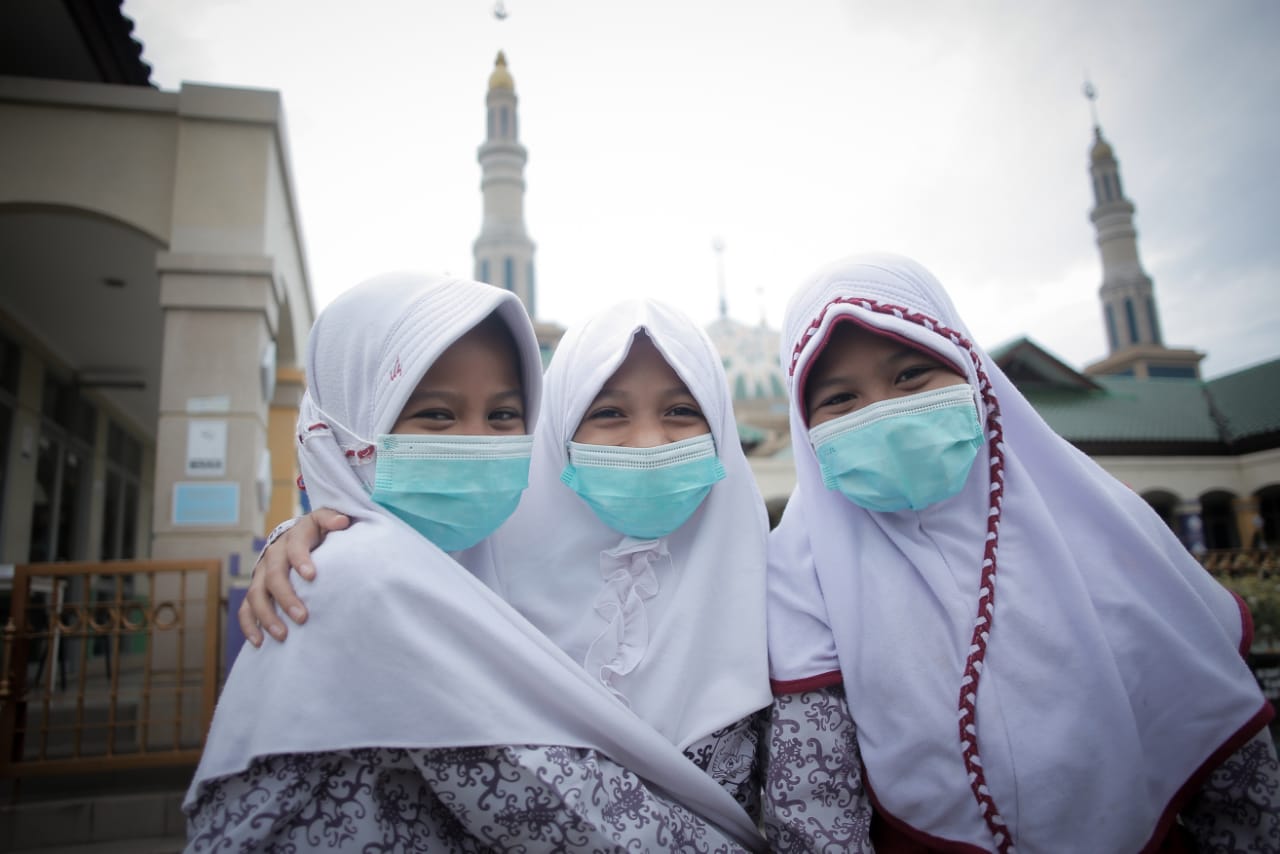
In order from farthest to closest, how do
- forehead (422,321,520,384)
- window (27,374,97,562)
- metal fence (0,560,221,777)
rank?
window (27,374,97,562) < metal fence (0,560,221,777) < forehead (422,321,520,384)

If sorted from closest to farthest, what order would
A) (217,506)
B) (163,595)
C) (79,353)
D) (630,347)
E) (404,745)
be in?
1. (404,745)
2. (630,347)
3. (163,595)
4. (217,506)
5. (79,353)

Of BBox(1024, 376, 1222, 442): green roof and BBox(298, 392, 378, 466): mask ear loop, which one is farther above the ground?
BBox(1024, 376, 1222, 442): green roof

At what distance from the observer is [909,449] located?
143 centimetres

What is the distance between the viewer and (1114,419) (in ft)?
44.1

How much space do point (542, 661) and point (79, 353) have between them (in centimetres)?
991

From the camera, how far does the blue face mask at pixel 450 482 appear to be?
1458 millimetres

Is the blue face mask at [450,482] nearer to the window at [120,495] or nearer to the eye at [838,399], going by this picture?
the eye at [838,399]

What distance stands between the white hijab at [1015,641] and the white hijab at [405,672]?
362 mm

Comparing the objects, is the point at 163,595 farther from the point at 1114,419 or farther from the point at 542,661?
the point at 1114,419

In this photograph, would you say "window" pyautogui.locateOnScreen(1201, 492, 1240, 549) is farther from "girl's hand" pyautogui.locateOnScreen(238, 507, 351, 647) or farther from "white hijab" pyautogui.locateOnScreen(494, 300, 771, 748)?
"girl's hand" pyautogui.locateOnScreen(238, 507, 351, 647)

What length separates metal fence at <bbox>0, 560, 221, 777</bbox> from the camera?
4.05m

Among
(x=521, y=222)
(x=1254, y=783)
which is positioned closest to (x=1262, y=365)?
(x=1254, y=783)

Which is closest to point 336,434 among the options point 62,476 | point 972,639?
point 972,639

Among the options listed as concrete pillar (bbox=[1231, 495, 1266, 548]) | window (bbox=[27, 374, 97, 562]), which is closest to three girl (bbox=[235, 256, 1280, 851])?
window (bbox=[27, 374, 97, 562])
